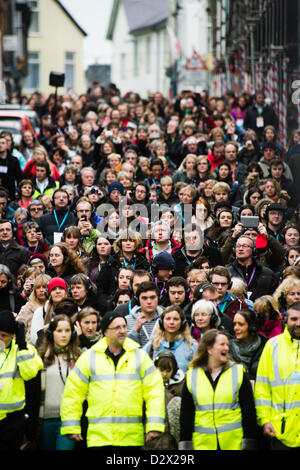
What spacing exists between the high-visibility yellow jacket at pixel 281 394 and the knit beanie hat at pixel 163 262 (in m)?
2.95

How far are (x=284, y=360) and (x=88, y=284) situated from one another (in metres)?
2.89

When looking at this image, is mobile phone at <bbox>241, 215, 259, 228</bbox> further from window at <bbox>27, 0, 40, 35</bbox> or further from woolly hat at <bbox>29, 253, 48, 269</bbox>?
window at <bbox>27, 0, 40, 35</bbox>

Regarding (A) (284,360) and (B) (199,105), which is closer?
(A) (284,360)

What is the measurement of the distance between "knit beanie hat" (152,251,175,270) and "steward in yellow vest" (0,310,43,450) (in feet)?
9.02

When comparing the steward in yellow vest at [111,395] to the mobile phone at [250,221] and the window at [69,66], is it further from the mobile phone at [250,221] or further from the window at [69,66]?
the window at [69,66]

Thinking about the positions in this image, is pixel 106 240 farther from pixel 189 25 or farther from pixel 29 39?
pixel 29 39

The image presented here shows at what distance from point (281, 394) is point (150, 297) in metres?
1.72

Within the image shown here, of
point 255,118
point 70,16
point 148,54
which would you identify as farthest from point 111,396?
point 148,54

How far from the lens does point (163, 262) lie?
11.1 meters

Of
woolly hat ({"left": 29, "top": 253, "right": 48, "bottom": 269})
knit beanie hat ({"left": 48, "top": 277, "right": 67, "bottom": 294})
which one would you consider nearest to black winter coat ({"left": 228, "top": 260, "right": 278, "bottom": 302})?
knit beanie hat ({"left": 48, "top": 277, "right": 67, "bottom": 294})

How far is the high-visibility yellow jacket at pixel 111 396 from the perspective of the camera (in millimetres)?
8211

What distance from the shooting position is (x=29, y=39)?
208 ft

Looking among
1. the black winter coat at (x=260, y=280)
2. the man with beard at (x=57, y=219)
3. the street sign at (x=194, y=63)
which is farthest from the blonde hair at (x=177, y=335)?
the street sign at (x=194, y=63)

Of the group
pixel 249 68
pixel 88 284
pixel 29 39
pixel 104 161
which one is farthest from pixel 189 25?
pixel 88 284
